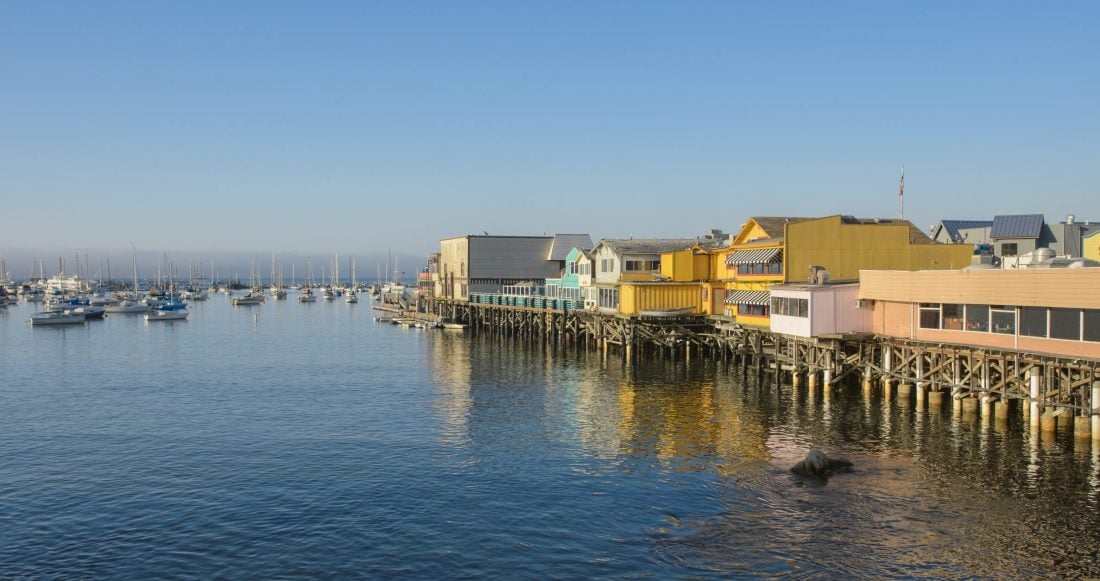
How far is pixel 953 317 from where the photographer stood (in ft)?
141

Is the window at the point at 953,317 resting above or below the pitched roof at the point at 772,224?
below

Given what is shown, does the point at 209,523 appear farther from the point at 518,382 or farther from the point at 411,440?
the point at 518,382

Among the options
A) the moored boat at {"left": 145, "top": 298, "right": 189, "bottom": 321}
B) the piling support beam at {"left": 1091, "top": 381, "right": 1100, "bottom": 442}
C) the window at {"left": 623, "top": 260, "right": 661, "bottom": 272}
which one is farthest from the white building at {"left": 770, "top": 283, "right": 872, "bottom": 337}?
the moored boat at {"left": 145, "top": 298, "right": 189, "bottom": 321}

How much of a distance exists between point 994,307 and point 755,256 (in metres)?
22.5

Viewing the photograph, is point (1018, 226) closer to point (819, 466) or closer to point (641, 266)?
point (641, 266)

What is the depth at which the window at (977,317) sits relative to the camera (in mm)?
40844

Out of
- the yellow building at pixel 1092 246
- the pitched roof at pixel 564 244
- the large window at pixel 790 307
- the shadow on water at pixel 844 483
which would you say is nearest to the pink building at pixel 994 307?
the large window at pixel 790 307

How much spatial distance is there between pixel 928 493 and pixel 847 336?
63.7ft

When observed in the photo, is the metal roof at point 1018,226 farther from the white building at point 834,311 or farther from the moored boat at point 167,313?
the moored boat at point 167,313

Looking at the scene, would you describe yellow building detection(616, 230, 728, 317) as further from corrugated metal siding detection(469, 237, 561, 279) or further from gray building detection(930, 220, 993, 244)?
corrugated metal siding detection(469, 237, 561, 279)

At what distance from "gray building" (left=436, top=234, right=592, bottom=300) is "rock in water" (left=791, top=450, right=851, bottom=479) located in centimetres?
8266

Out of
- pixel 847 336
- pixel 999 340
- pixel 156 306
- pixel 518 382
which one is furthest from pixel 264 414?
pixel 156 306

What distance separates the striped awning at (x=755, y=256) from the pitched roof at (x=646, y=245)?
12212 millimetres

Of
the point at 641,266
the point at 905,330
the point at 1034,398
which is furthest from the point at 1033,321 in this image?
the point at 641,266
